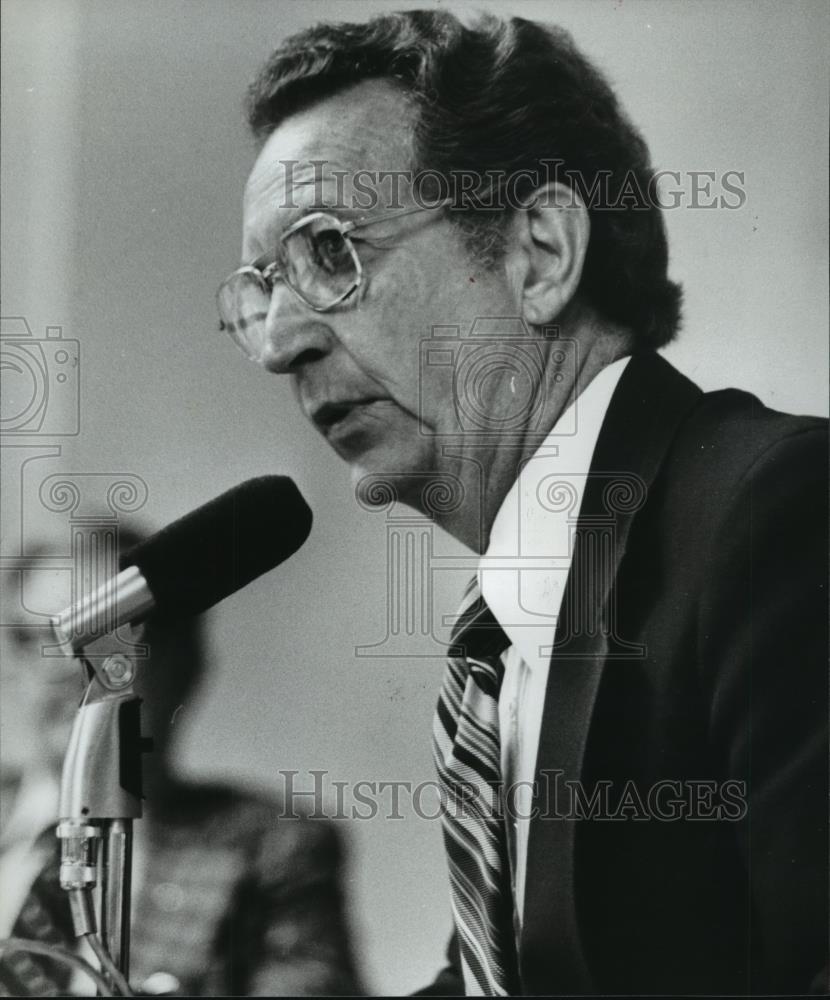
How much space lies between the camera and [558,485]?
6.26 feet

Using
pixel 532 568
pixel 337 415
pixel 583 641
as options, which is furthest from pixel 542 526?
pixel 337 415

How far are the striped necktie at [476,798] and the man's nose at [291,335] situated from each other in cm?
43

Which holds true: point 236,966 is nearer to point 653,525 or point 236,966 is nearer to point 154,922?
point 154,922

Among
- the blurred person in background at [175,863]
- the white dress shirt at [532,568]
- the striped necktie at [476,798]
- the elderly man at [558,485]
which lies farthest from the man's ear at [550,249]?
the blurred person in background at [175,863]

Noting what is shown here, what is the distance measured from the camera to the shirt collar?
6.17ft

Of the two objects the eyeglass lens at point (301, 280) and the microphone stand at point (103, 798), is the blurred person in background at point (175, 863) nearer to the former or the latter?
the microphone stand at point (103, 798)

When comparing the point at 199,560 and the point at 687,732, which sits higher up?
the point at 199,560

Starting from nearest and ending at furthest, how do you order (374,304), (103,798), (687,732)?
(103,798) < (687,732) < (374,304)

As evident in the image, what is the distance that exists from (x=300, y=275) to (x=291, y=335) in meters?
0.09

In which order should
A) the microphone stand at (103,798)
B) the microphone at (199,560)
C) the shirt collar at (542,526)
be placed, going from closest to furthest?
the microphone stand at (103,798)
the microphone at (199,560)
the shirt collar at (542,526)

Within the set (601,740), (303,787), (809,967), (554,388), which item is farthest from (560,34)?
(809,967)

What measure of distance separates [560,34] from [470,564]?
32.3 inches

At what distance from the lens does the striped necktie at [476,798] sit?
A: 182cm

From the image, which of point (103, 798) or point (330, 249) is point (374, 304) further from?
point (103, 798)
